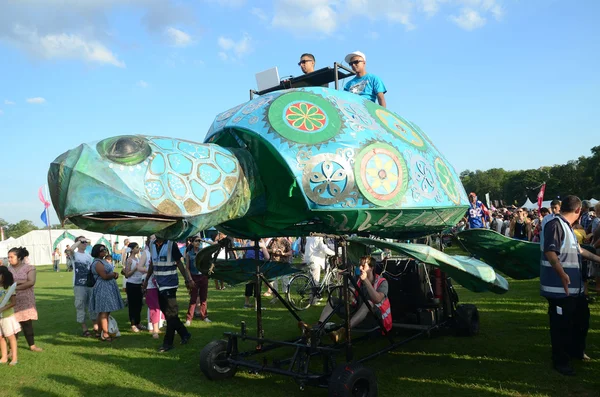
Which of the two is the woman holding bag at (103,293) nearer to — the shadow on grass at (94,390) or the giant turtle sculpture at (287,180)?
the shadow on grass at (94,390)

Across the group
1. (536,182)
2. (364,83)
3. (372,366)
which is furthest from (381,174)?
(536,182)

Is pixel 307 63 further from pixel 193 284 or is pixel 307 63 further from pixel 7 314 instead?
pixel 7 314

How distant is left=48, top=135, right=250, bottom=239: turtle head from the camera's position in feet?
9.99

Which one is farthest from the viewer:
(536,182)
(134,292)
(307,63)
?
(536,182)

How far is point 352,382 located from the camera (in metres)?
4.22

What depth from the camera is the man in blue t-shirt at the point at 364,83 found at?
17.8 ft

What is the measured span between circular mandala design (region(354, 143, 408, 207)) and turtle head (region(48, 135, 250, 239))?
1078 mm

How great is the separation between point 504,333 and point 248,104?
5.11 m

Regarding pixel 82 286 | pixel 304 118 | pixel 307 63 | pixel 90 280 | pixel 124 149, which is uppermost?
pixel 307 63

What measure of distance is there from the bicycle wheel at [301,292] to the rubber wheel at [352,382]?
513 cm

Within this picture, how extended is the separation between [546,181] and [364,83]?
59.9 meters

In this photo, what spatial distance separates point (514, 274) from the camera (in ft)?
19.3

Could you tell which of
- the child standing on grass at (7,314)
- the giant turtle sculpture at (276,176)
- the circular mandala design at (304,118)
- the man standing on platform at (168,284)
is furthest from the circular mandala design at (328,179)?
the child standing on grass at (7,314)

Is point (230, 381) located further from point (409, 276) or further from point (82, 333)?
point (82, 333)
